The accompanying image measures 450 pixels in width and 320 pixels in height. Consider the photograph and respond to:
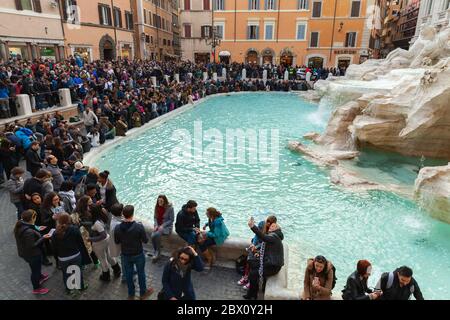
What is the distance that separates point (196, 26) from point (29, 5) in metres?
25.2

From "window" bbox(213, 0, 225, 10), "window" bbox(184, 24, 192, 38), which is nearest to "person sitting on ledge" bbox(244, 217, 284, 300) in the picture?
"window" bbox(213, 0, 225, 10)

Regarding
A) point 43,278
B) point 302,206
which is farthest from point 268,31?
point 43,278

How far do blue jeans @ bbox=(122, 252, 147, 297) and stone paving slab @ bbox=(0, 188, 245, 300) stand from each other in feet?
0.62

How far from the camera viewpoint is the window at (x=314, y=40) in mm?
42281

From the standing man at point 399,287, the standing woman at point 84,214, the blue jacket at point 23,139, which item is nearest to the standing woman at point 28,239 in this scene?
the standing woman at point 84,214

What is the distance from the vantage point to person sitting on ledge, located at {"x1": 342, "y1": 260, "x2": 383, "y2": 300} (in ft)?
13.8

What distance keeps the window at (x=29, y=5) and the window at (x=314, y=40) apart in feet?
103

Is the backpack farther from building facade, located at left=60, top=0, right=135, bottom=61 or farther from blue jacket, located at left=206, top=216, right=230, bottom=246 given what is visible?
building facade, located at left=60, top=0, right=135, bottom=61

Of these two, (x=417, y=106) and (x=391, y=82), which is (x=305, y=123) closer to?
(x=391, y=82)

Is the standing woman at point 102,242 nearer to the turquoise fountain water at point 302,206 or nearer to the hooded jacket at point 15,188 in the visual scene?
the hooded jacket at point 15,188

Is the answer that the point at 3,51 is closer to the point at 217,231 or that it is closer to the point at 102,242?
the point at 102,242

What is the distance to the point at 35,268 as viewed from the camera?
509 cm

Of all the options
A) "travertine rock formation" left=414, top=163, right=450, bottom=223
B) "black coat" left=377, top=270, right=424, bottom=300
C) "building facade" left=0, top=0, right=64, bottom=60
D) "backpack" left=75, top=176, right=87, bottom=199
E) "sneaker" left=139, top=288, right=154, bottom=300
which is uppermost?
"building facade" left=0, top=0, right=64, bottom=60

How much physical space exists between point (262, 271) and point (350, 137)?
1043cm
